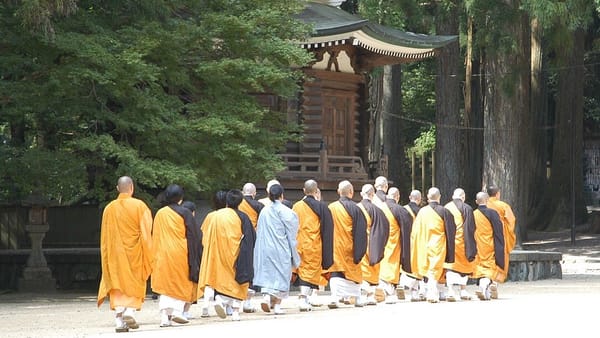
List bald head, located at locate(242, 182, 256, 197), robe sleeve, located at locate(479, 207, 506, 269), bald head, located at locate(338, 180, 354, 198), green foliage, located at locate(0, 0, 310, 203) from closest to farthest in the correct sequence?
bald head, located at locate(242, 182, 256, 197) < bald head, located at locate(338, 180, 354, 198) < green foliage, located at locate(0, 0, 310, 203) < robe sleeve, located at locate(479, 207, 506, 269)

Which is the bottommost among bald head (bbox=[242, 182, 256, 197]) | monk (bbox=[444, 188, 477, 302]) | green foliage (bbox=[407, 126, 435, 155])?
monk (bbox=[444, 188, 477, 302])

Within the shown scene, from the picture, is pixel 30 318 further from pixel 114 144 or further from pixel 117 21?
pixel 117 21

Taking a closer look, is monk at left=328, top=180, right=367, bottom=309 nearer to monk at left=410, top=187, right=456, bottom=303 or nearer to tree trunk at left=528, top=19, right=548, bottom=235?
monk at left=410, top=187, right=456, bottom=303

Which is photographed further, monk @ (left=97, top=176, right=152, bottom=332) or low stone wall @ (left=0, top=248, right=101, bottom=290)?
low stone wall @ (left=0, top=248, right=101, bottom=290)

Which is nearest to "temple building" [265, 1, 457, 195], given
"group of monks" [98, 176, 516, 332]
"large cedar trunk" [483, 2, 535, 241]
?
"large cedar trunk" [483, 2, 535, 241]

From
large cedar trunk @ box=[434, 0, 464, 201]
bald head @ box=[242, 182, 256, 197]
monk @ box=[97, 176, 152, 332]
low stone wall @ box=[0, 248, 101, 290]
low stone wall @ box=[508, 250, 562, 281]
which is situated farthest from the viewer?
large cedar trunk @ box=[434, 0, 464, 201]

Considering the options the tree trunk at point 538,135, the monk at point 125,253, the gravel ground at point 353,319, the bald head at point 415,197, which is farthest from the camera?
the tree trunk at point 538,135

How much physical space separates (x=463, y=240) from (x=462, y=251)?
19cm

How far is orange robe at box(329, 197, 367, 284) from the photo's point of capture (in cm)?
1805

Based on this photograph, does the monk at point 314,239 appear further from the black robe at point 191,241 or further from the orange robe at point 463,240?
the black robe at point 191,241

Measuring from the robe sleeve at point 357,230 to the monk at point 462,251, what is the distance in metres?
1.78

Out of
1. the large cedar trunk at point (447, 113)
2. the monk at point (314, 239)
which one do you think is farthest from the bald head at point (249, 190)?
the large cedar trunk at point (447, 113)

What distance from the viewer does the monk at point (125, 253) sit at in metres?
→ 14.2

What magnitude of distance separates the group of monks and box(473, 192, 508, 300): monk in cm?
2
